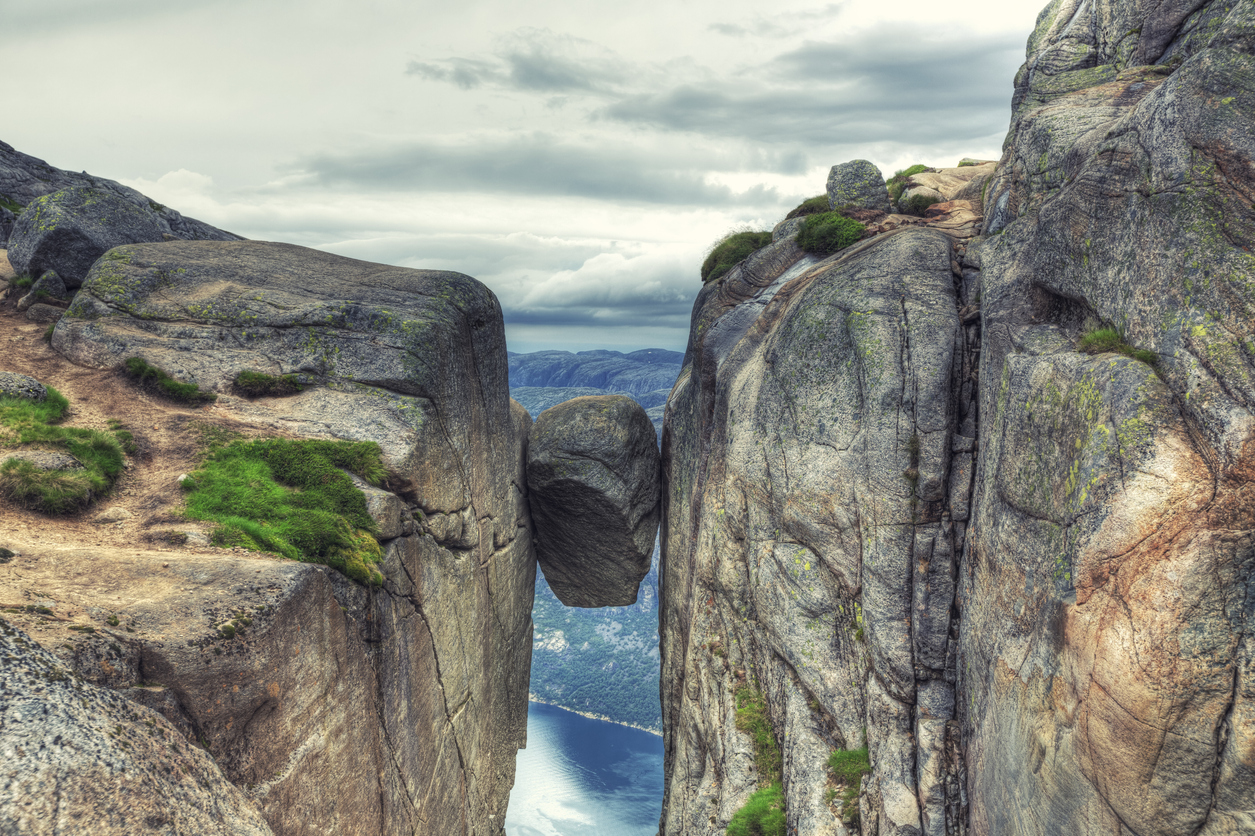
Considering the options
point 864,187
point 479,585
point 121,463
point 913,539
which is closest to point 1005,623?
Result: point 913,539

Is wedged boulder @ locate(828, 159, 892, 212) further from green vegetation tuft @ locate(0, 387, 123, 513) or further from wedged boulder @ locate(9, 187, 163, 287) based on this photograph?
wedged boulder @ locate(9, 187, 163, 287)

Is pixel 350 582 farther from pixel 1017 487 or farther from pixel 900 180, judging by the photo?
pixel 900 180

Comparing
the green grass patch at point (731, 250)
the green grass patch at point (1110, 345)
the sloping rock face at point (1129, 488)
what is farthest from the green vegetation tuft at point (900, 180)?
the green grass patch at point (1110, 345)

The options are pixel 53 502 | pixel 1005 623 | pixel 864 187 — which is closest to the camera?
pixel 53 502

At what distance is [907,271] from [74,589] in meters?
18.6

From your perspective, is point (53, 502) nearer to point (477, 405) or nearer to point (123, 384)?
point (123, 384)

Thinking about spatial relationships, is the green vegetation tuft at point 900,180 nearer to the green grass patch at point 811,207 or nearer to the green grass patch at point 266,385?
the green grass patch at point 811,207

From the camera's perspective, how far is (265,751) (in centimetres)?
1005

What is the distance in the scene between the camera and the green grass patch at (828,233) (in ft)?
72.1

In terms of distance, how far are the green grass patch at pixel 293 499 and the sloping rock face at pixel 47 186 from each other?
1880 cm

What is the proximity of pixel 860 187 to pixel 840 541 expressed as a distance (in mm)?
13472

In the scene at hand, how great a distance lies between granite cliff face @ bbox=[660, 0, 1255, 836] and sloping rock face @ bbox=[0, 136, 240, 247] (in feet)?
79.3

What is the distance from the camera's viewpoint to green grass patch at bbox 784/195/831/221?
24.9 meters

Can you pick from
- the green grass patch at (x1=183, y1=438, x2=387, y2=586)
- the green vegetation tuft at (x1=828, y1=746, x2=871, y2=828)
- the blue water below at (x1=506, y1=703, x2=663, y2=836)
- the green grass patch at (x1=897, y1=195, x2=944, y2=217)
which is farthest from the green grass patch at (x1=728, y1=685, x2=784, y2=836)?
the blue water below at (x1=506, y1=703, x2=663, y2=836)
